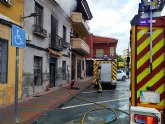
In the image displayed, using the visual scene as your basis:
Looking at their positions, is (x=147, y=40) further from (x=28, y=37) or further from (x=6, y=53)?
(x=28, y=37)

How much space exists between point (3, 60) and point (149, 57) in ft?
28.3

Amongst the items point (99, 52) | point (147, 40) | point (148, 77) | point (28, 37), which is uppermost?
point (99, 52)

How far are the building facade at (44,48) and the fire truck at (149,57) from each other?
1035cm

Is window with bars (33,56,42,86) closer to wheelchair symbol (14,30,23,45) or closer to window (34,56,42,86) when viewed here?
window (34,56,42,86)

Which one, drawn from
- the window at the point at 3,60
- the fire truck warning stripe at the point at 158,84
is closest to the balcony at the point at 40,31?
the window at the point at 3,60

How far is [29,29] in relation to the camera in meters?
14.6

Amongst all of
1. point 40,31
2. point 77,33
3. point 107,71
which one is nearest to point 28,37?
point 40,31

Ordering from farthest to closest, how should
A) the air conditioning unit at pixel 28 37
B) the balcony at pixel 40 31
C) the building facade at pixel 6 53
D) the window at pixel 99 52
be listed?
1. the window at pixel 99 52
2. the balcony at pixel 40 31
3. the air conditioning unit at pixel 28 37
4. the building facade at pixel 6 53

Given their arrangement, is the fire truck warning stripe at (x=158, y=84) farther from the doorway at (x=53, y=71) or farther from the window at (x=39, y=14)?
the doorway at (x=53, y=71)

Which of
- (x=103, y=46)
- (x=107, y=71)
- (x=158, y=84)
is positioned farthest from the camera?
(x=103, y=46)

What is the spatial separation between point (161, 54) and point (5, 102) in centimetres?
870

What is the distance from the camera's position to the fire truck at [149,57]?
4039mm

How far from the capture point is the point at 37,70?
16.3m

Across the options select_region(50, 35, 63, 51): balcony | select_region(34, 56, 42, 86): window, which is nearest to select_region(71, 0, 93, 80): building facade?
select_region(50, 35, 63, 51): balcony
